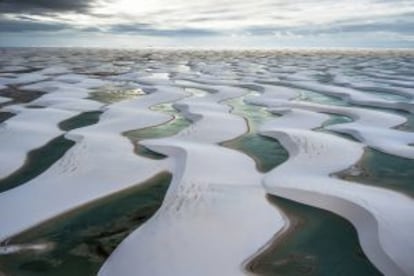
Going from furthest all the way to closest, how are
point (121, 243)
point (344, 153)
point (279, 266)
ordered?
point (344, 153)
point (121, 243)
point (279, 266)

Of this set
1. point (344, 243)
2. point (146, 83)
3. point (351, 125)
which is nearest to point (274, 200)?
point (344, 243)

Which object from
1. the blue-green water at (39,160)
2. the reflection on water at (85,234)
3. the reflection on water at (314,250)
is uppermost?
the reflection on water at (314,250)

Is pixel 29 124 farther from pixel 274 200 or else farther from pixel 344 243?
pixel 344 243

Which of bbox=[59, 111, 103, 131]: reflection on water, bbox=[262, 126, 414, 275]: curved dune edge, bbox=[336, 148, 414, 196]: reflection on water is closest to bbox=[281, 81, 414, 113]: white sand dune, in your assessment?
bbox=[262, 126, 414, 275]: curved dune edge

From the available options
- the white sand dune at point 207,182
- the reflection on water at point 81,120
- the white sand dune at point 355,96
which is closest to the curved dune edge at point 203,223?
the white sand dune at point 207,182

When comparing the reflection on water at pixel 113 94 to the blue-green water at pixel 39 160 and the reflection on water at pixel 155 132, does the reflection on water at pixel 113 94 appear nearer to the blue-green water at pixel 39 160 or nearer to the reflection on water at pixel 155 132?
the reflection on water at pixel 155 132

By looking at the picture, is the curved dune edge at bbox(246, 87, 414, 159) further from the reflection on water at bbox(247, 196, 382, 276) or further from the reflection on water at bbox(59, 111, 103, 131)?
the reflection on water at bbox(59, 111, 103, 131)

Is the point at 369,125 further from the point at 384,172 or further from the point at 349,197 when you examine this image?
the point at 349,197
